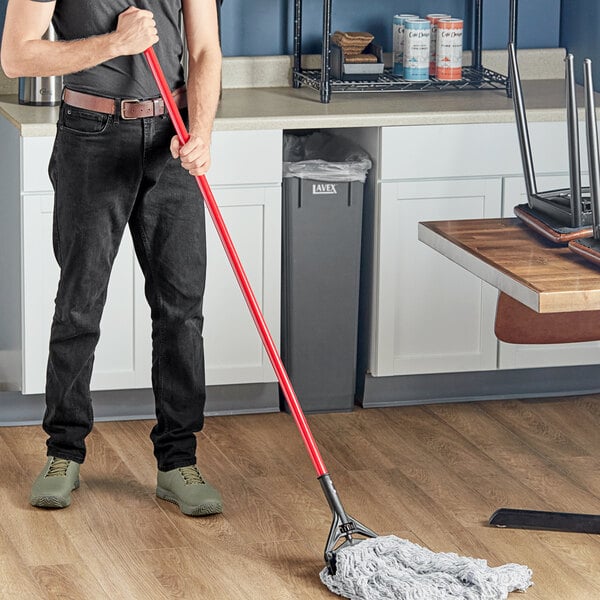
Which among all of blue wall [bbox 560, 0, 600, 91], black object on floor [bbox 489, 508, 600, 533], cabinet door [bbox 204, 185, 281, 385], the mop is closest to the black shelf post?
blue wall [bbox 560, 0, 600, 91]

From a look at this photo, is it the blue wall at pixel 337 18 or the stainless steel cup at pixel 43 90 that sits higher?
the blue wall at pixel 337 18

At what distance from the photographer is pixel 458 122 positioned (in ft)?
11.9

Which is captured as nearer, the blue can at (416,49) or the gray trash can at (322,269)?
the gray trash can at (322,269)

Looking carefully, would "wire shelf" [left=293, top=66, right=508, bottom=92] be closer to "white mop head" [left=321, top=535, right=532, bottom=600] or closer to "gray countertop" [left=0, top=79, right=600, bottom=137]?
"gray countertop" [left=0, top=79, right=600, bottom=137]

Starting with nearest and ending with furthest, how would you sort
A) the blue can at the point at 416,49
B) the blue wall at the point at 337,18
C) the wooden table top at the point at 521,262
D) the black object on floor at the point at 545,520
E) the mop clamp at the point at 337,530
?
the wooden table top at the point at 521,262, the mop clamp at the point at 337,530, the black object on floor at the point at 545,520, the blue can at the point at 416,49, the blue wall at the point at 337,18

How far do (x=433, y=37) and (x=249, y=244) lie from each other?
0.93 m

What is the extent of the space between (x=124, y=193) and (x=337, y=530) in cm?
86

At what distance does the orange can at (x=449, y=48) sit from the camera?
3.90 metres

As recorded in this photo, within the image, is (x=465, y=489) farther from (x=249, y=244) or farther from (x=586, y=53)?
(x=586, y=53)

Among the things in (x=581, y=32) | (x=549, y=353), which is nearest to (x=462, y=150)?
(x=549, y=353)

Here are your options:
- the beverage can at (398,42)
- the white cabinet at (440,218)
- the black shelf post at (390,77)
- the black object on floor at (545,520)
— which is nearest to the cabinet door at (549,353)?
the white cabinet at (440,218)

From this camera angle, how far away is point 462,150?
11.9 ft

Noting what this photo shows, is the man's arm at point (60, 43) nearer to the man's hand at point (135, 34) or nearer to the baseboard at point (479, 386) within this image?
the man's hand at point (135, 34)

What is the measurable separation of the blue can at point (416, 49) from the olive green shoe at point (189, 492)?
1.46 metres
